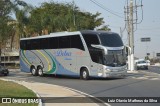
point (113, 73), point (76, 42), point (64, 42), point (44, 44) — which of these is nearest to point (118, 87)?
point (113, 73)

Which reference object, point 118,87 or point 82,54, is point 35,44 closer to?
point 82,54

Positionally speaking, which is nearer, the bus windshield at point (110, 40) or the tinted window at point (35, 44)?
the bus windshield at point (110, 40)

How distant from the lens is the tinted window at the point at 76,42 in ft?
102

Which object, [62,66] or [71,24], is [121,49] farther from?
[71,24]

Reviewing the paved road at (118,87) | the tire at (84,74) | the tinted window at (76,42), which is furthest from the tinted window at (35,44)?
the paved road at (118,87)

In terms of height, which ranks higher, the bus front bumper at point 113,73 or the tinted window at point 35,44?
the tinted window at point 35,44

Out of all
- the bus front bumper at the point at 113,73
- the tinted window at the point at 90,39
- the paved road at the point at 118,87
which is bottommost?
the paved road at the point at 118,87

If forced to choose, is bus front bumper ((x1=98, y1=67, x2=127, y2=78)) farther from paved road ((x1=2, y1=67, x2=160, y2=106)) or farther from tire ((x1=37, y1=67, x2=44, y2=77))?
tire ((x1=37, y1=67, x2=44, y2=77))

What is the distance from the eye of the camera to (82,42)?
30953 mm

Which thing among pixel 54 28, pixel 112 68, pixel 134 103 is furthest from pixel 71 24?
pixel 134 103

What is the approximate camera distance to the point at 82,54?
1237 inches

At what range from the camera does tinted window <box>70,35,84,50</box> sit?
102 ft

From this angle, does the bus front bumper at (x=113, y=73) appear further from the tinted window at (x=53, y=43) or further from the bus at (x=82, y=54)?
the tinted window at (x=53, y=43)

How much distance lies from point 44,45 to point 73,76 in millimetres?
4208
